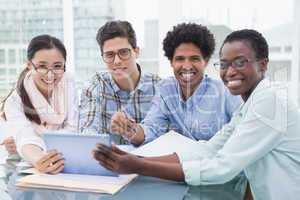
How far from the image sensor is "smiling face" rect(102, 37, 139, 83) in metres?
1.54

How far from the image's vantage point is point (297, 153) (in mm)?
919

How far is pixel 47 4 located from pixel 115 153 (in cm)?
260

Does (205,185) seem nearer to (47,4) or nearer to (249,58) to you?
(249,58)

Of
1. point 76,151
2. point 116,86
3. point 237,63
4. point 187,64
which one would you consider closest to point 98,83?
point 116,86

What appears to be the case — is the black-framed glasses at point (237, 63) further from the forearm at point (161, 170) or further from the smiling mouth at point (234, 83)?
the forearm at point (161, 170)

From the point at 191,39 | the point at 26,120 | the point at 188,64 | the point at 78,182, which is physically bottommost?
the point at 78,182

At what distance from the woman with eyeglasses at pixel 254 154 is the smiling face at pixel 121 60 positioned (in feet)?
2.17

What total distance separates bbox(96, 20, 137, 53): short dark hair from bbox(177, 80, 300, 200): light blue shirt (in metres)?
0.77

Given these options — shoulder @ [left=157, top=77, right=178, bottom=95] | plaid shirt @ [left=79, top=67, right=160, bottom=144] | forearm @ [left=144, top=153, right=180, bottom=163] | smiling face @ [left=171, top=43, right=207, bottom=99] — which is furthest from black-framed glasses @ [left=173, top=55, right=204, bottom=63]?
forearm @ [left=144, top=153, right=180, bottom=163]

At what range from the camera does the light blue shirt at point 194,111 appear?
54.6 inches

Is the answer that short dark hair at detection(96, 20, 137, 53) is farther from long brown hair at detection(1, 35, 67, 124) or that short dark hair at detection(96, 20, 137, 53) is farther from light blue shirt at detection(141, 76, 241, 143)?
light blue shirt at detection(141, 76, 241, 143)

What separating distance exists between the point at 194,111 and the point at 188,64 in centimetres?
19

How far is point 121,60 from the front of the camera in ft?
5.09

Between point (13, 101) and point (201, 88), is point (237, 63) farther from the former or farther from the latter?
point (13, 101)
